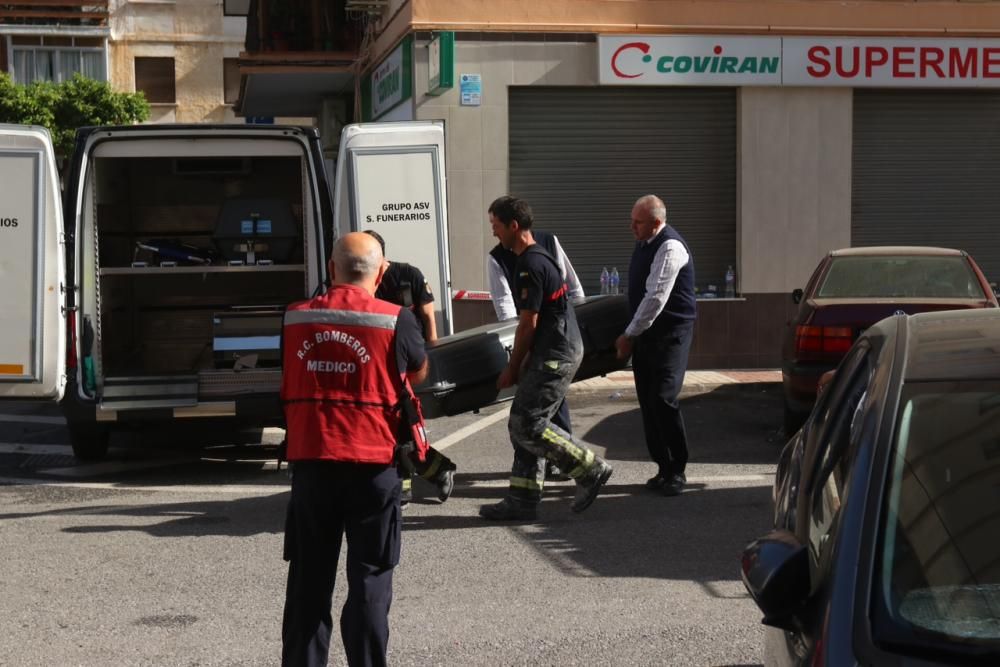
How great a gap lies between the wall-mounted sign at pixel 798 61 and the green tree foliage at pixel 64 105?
100 feet

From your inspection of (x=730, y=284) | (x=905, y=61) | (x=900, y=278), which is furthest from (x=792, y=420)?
(x=905, y=61)

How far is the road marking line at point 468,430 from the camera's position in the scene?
10.9 m

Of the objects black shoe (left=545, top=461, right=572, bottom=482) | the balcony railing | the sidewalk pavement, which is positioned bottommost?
black shoe (left=545, top=461, right=572, bottom=482)

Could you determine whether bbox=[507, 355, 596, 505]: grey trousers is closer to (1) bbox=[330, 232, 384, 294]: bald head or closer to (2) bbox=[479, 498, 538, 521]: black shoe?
(2) bbox=[479, 498, 538, 521]: black shoe

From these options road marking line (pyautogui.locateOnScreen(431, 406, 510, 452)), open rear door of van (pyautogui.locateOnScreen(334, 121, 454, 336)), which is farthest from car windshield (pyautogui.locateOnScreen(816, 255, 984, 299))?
road marking line (pyautogui.locateOnScreen(431, 406, 510, 452))

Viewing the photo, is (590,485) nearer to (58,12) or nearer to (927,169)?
(927,169)

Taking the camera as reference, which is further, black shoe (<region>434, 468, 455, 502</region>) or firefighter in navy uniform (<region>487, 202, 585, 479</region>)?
firefighter in navy uniform (<region>487, 202, 585, 479</region>)

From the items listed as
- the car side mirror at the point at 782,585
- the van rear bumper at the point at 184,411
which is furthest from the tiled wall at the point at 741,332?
the car side mirror at the point at 782,585

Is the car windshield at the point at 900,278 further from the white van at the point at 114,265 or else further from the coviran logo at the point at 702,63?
the coviran logo at the point at 702,63

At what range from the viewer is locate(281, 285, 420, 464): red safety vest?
15.2 feet

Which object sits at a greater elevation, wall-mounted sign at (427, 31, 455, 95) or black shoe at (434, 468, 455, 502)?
wall-mounted sign at (427, 31, 455, 95)

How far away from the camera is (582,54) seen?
15.7m

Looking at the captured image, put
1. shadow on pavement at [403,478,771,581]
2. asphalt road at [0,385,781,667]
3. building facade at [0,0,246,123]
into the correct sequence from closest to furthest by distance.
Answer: asphalt road at [0,385,781,667] < shadow on pavement at [403,478,771,581] < building facade at [0,0,246,123]

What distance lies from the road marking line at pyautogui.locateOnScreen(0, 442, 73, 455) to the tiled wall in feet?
19.1
